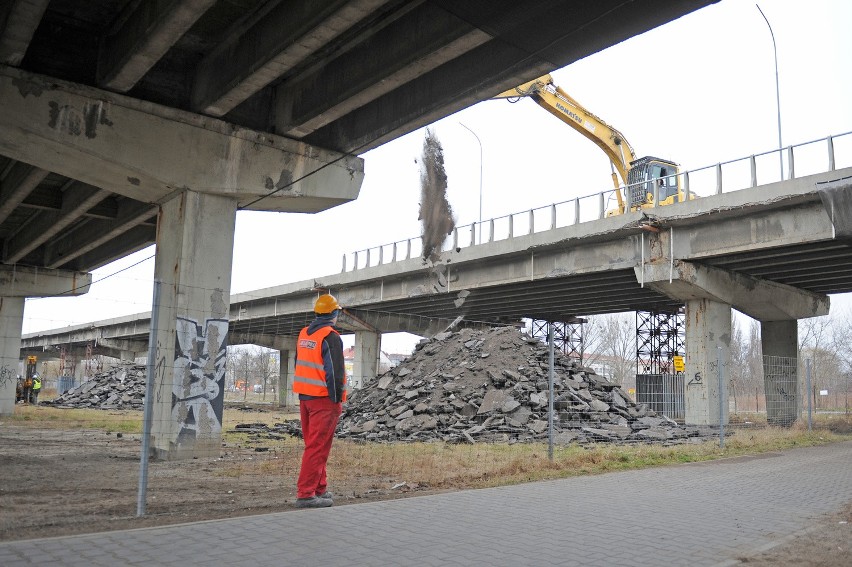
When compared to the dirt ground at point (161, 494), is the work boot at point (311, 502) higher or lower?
higher

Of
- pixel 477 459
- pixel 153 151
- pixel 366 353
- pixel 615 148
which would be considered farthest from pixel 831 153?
pixel 366 353

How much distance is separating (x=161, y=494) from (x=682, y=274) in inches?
750

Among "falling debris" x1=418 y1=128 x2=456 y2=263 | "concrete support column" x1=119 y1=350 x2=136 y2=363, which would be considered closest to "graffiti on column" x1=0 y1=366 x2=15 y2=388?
"falling debris" x1=418 y1=128 x2=456 y2=263

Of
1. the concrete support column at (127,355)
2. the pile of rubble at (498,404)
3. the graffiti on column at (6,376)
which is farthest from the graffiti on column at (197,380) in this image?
the concrete support column at (127,355)

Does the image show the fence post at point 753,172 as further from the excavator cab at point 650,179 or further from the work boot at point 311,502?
the work boot at point 311,502

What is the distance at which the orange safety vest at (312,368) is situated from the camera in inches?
255

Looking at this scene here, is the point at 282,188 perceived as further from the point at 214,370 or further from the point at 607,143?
the point at 607,143

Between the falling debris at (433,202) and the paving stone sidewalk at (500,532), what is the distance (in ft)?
44.1

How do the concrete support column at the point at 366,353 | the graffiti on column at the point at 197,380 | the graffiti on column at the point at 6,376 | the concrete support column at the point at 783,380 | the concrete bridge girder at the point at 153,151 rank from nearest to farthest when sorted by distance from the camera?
the concrete bridge girder at the point at 153,151
the graffiti on column at the point at 197,380
the concrete support column at the point at 783,380
the graffiti on column at the point at 6,376
the concrete support column at the point at 366,353

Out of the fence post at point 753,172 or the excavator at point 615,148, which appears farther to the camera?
the excavator at point 615,148

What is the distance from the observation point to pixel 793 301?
26656 millimetres

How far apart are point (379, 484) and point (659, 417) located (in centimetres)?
1129

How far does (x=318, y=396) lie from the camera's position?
6492mm

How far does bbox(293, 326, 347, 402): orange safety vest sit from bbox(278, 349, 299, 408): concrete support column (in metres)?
41.4
